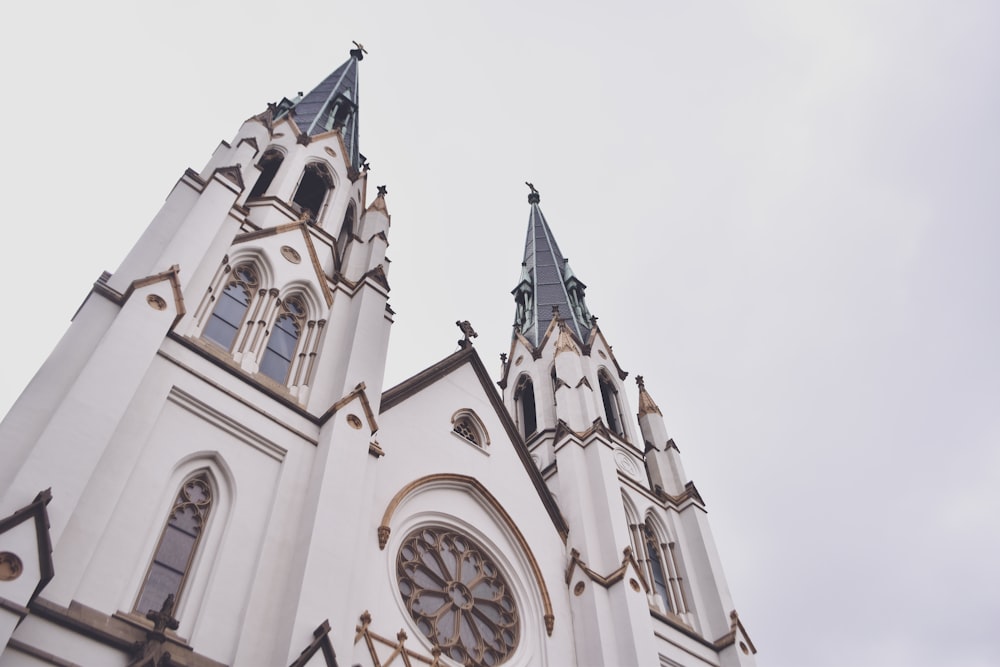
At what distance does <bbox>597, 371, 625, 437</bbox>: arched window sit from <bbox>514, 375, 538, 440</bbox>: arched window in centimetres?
206

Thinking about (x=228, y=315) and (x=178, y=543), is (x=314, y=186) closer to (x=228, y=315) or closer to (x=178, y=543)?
(x=228, y=315)

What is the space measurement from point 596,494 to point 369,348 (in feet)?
20.0

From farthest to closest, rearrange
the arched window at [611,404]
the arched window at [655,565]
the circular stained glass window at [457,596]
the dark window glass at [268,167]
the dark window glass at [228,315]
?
the arched window at [611,404] < the dark window glass at [268,167] < the arched window at [655,565] < the dark window glass at [228,315] < the circular stained glass window at [457,596]

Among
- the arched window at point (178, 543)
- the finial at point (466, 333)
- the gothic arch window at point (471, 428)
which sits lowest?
the arched window at point (178, 543)

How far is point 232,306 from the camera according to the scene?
11.9 m

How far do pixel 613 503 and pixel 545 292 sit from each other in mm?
12433

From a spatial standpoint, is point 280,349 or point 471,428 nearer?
point 280,349

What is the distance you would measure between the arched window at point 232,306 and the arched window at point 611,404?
11083 millimetres

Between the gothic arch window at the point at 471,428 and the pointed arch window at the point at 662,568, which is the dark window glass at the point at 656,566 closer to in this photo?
the pointed arch window at the point at 662,568

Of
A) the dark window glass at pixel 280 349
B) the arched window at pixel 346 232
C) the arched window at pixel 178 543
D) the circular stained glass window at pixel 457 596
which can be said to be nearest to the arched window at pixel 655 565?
the circular stained glass window at pixel 457 596

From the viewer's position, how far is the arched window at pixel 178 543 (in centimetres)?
779

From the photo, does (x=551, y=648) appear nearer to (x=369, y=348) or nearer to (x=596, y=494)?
(x=596, y=494)

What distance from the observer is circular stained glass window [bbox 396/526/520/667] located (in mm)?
11008

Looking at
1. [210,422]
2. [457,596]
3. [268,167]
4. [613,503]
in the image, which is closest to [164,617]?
[210,422]
